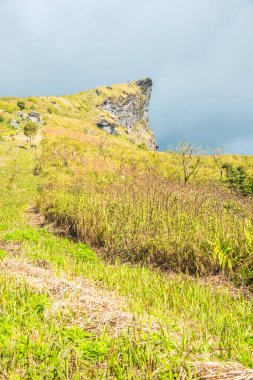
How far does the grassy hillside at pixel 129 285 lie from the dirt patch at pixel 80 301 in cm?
2

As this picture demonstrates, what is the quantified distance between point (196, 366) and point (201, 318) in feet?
4.78

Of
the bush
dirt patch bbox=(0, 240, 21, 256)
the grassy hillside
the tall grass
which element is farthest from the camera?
the bush

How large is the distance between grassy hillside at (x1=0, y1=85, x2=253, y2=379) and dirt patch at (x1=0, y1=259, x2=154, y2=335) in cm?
2

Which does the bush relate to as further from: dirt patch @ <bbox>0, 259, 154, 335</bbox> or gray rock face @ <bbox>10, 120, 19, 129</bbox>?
gray rock face @ <bbox>10, 120, 19, 129</bbox>

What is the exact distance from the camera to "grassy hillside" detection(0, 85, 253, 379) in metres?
3.18

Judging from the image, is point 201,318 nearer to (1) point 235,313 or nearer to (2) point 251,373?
(1) point 235,313

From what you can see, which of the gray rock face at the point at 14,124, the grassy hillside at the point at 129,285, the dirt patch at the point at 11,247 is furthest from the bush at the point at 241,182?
the gray rock face at the point at 14,124

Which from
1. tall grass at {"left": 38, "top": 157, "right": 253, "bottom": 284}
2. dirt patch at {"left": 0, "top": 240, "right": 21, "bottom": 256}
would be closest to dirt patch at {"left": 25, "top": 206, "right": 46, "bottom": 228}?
tall grass at {"left": 38, "top": 157, "right": 253, "bottom": 284}

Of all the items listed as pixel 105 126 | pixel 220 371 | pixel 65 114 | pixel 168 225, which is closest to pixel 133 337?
pixel 220 371

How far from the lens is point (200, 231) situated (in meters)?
7.64

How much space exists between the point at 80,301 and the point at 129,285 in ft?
4.63

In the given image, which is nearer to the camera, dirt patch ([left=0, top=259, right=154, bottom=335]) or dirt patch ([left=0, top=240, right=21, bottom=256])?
dirt patch ([left=0, top=259, right=154, bottom=335])

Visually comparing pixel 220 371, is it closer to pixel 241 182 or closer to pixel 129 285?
pixel 129 285

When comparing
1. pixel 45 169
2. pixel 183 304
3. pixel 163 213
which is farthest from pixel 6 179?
pixel 183 304
